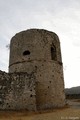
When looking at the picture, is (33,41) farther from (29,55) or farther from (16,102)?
(16,102)

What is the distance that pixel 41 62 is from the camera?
1490 centimetres

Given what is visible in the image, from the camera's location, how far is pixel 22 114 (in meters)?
11.7

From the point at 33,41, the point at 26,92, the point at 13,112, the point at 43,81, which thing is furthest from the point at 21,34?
the point at 13,112

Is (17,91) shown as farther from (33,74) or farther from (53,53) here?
(53,53)

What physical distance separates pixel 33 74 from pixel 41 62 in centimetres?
215

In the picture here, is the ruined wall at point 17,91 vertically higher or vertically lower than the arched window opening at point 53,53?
lower

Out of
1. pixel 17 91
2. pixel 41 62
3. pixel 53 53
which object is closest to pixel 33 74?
pixel 17 91

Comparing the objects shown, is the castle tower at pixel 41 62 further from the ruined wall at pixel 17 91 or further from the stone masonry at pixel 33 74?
the ruined wall at pixel 17 91

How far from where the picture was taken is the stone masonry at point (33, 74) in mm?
12500

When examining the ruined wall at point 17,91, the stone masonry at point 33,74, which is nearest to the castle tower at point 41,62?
the stone masonry at point 33,74

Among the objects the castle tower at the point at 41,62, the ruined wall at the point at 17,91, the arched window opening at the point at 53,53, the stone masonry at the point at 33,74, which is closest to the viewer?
the ruined wall at the point at 17,91

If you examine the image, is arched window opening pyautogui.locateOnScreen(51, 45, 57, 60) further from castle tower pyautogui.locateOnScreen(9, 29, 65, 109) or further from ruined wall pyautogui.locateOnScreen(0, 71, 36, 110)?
ruined wall pyautogui.locateOnScreen(0, 71, 36, 110)

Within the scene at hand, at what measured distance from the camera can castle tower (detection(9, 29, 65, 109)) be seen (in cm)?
1430

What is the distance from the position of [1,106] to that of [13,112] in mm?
900
